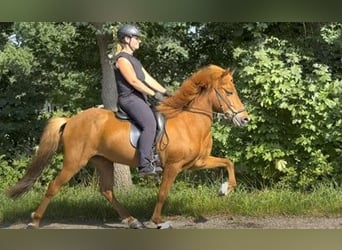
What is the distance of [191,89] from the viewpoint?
4.71m

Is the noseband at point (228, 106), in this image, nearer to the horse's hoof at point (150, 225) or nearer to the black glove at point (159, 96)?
the black glove at point (159, 96)

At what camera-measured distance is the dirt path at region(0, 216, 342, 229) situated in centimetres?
491

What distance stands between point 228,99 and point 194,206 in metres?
1.39

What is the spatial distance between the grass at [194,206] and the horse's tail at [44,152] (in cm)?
58

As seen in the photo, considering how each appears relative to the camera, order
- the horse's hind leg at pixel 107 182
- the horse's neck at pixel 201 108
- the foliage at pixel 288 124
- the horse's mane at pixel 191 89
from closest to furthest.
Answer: the horse's mane at pixel 191 89 < the horse's neck at pixel 201 108 < the horse's hind leg at pixel 107 182 < the foliage at pixel 288 124

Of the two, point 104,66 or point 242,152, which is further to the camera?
point 104,66

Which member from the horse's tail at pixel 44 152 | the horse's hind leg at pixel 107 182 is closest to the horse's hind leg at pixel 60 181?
the horse's tail at pixel 44 152

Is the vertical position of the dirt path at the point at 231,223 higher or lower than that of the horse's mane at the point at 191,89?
lower

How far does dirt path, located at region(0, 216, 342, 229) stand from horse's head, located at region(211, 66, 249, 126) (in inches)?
42.4

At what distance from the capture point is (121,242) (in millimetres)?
2096

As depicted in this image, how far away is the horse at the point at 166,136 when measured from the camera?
4566 millimetres
